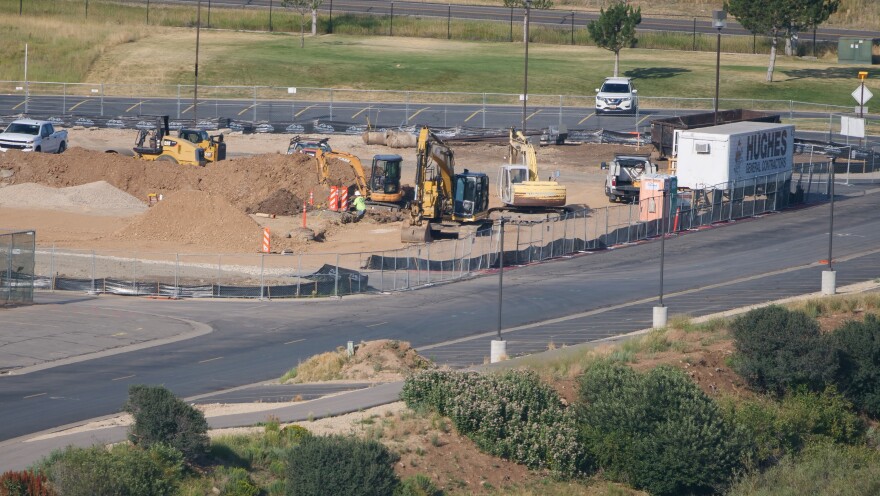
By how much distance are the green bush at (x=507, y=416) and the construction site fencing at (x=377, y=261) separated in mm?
12872

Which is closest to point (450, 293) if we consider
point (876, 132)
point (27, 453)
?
point (27, 453)

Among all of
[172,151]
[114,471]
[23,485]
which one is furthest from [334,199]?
[23,485]

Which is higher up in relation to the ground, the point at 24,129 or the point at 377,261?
the point at 24,129

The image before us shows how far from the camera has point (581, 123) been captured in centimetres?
8181

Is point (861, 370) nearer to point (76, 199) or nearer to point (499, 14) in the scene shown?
point (76, 199)

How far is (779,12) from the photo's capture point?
290 feet

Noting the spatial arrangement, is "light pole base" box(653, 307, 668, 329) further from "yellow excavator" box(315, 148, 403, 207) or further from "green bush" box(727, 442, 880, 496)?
"yellow excavator" box(315, 148, 403, 207)

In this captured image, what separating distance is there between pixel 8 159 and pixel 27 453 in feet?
137

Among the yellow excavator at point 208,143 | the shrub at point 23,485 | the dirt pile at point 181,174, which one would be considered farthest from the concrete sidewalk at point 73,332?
the yellow excavator at point 208,143

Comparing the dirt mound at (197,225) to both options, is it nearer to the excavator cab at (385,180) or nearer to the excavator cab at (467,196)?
the excavator cab at (385,180)

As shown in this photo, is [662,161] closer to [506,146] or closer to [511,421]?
[506,146]

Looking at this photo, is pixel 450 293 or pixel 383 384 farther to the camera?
pixel 450 293

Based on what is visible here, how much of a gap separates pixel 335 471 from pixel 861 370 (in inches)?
→ 660

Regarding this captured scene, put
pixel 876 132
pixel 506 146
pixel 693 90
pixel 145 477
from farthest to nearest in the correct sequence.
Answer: pixel 693 90 < pixel 876 132 < pixel 506 146 < pixel 145 477
